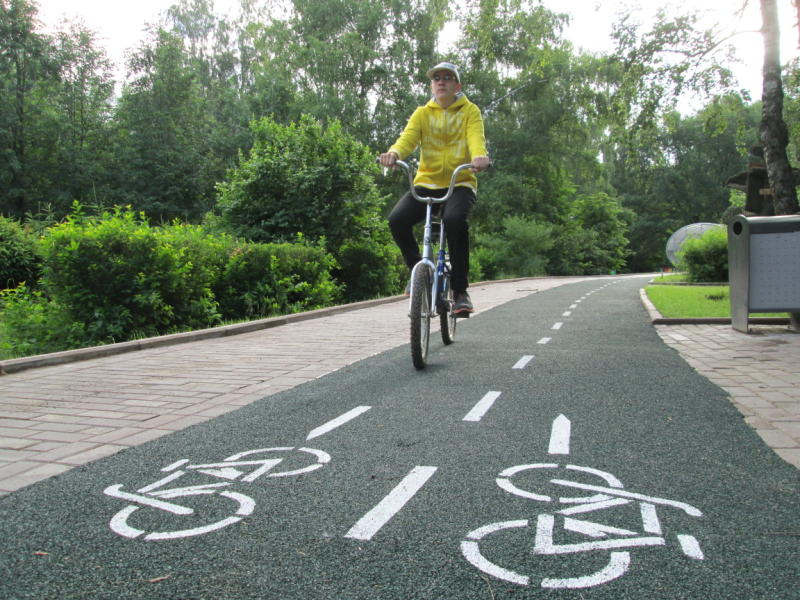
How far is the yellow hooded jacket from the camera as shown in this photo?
6375 millimetres

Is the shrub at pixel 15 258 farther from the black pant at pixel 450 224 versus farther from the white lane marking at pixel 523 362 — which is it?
the white lane marking at pixel 523 362

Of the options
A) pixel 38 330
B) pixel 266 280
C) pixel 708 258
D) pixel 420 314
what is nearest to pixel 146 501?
pixel 420 314

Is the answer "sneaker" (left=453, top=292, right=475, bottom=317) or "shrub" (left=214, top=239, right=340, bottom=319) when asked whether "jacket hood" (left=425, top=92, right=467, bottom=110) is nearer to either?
"sneaker" (left=453, top=292, right=475, bottom=317)

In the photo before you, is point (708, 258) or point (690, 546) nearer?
point (690, 546)

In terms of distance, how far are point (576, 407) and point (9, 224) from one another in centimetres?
1477

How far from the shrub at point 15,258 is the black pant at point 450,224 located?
11037 millimetres

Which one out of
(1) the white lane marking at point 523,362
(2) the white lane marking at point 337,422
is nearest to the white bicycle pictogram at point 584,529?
(2) the white lane marking at point 337,422

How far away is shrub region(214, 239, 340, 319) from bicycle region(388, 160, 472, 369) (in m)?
4.91

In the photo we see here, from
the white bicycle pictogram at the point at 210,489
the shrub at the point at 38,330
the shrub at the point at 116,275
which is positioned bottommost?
the white bicycle pictogram at the point at 210,489

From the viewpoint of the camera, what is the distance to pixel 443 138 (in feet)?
21.2

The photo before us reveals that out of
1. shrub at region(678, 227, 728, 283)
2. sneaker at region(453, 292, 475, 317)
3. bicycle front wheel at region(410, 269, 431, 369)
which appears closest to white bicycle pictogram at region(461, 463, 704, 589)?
bicycle front wheel at region(410, 269, 431, 369)

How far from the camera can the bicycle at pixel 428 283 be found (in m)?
5.96

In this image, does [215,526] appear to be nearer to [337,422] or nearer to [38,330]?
[337,422]

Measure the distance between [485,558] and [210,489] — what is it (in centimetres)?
135
